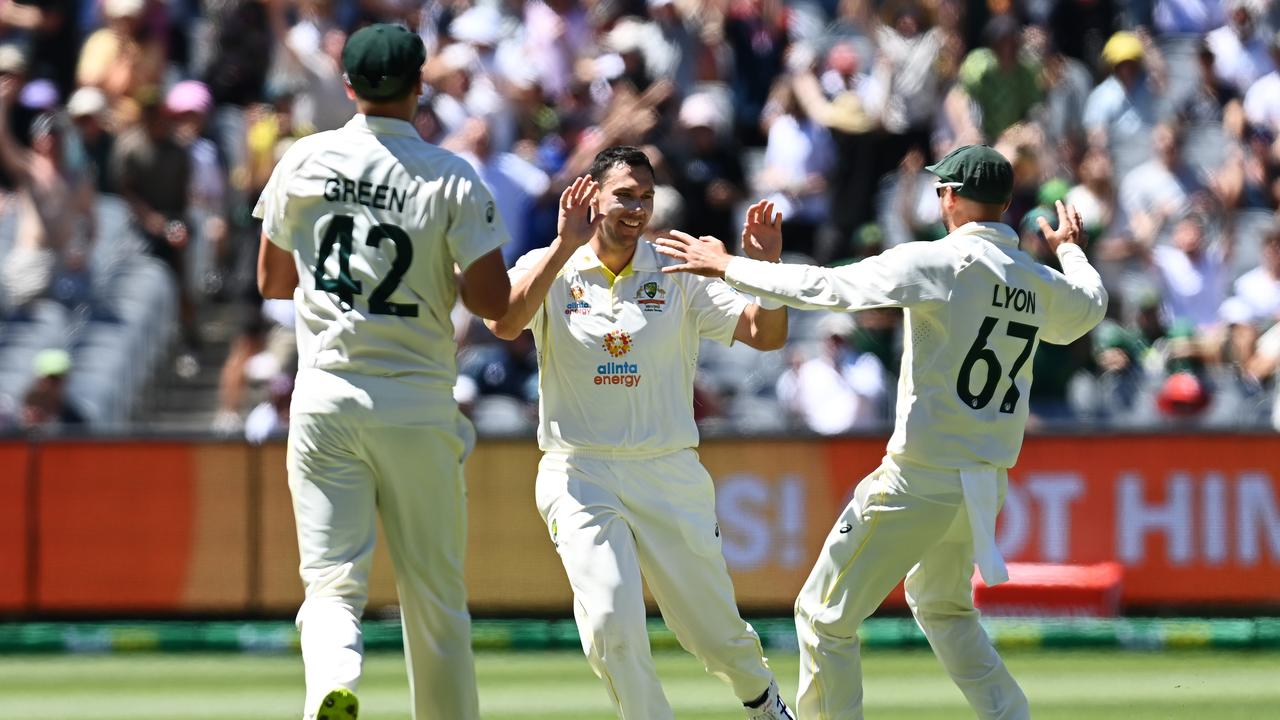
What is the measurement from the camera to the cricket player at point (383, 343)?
6207 mm

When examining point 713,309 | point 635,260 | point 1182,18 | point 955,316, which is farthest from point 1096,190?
point 955,316

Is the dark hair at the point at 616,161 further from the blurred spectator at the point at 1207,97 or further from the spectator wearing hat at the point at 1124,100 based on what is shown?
the blurred spectator at the point at 1207,97

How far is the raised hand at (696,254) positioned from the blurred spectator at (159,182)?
8946 mm

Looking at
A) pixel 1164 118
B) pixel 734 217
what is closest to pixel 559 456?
pixel 734 217

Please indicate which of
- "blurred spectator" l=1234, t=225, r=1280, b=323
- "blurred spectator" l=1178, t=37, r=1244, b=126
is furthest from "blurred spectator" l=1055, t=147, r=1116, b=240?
"blurred spectator" l=1178, t=37, r=1244, b=126

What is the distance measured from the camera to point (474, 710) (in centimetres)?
650

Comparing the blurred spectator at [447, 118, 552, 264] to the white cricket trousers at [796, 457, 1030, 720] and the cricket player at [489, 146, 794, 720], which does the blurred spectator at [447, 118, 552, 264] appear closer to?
the cricket player at [489, 146, 794, 720]

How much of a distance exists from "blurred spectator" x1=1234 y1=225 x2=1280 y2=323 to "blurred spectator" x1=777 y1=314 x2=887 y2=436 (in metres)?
2.90

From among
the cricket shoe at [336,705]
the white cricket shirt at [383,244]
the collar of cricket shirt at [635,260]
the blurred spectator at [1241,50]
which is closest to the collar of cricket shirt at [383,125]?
the white cricket shirt at [383,244]

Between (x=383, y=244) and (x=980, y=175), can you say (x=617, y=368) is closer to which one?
(x=383, y=244)

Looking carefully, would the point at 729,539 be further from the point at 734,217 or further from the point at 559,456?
the point at 559,456

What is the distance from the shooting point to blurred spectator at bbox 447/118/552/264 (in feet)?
48.4

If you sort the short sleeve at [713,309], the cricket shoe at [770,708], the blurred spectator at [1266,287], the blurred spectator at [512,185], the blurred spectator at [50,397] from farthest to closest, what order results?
1. the blurred spectator at [512,185]
2. the blurred spectator at [1266,287]
3. the blurred spectator at [50,397]
4. the short sleeve at [713,309]
5. the cricket shoe at [770,708]

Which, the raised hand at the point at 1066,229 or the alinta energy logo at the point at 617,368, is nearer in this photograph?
the alinta energy logo at the point at 617,368
